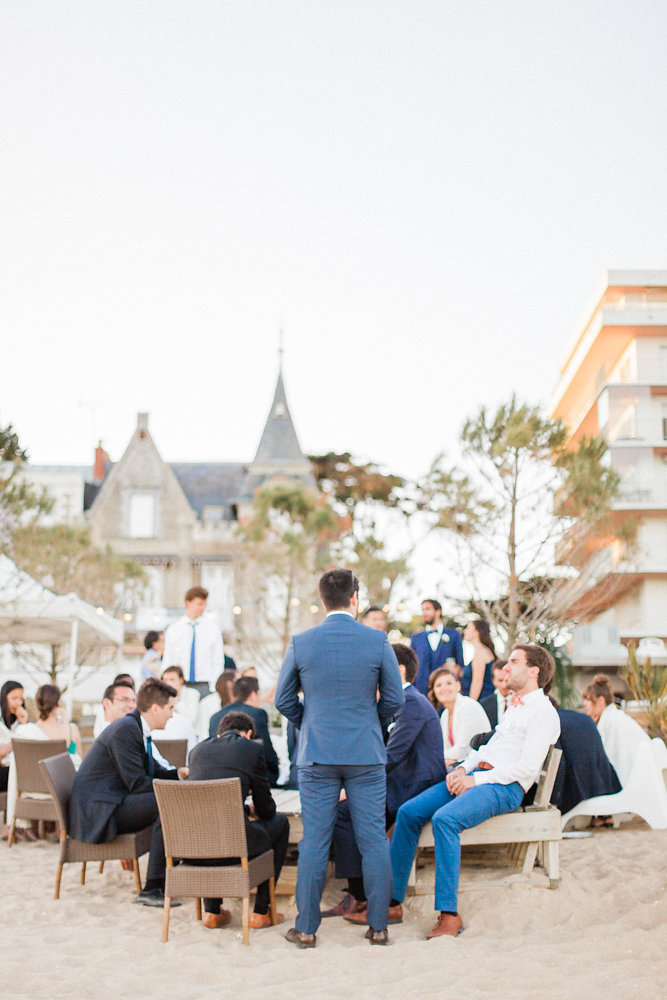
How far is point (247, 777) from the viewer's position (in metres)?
5.39

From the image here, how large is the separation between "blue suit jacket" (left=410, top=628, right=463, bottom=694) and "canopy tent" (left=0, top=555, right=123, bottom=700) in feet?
18.6

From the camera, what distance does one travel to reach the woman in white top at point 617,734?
7.96 meters

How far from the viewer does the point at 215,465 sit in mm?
43062

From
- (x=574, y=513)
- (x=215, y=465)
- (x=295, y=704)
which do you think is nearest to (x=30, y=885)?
(x=295, y=704)

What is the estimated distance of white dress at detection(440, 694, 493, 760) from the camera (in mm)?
7416

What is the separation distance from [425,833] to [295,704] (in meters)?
1.15

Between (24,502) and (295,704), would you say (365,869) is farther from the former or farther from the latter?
(24,502)

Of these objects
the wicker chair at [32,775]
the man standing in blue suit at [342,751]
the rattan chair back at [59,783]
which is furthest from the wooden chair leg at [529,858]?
the wicker chair at [32,775]

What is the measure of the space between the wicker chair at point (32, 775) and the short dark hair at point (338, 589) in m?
3.44

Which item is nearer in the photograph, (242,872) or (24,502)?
(242,872)

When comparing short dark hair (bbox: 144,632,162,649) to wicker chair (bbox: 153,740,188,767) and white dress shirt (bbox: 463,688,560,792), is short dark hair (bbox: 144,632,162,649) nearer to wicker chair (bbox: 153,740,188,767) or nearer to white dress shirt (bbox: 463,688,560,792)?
wicker chair (bbox: 153,740,188,767)

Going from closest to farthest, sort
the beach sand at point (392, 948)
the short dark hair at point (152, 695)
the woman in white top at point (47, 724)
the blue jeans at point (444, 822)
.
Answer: the beach sand at point (392, 948) < the blue jeans at point (444, 822) < the short dark hair at point (152, 695) < the woman in white top at point (47, 724)

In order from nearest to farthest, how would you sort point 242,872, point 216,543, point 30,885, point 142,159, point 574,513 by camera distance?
point 242,872 → point 30,885 → point 142,159 → point 574,513 → point 216,543

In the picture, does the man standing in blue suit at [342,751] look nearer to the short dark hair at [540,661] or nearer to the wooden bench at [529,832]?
the wooden bench at [529,832]
